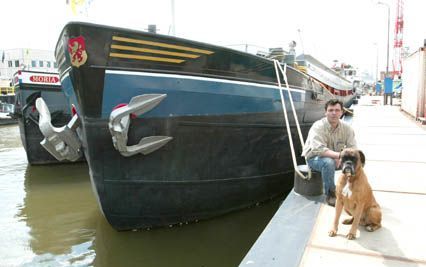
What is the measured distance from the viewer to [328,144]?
149 inches

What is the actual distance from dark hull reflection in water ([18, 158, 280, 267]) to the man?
5.52 feet

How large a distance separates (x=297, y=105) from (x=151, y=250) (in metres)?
3.90

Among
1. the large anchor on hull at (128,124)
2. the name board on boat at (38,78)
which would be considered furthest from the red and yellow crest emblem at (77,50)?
the name board on boat at (38,78)

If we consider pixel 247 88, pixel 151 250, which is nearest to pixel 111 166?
pixel 151 250

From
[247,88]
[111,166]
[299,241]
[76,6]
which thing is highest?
[76,6]

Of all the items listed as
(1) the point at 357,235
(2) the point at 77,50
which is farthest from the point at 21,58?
(1) the point at 357,235

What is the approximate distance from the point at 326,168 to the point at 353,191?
0.75m

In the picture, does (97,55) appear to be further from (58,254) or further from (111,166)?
(58,254)

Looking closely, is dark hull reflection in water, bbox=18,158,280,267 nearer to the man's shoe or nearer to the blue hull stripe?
the man's shoe

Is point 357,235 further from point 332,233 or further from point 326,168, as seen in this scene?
point 326,168

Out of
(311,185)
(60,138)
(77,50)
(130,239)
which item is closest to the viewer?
(311,185)

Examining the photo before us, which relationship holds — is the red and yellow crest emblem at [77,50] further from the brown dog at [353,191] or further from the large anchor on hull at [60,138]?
the brown dog at [353,191]

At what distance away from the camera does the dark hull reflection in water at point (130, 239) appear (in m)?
4.67

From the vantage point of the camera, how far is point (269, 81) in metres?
5.95
